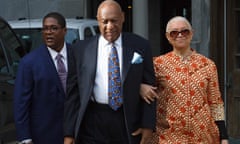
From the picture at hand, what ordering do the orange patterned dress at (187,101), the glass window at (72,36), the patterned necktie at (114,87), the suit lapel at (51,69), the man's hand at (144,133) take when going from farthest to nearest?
1. the glass window at (72,36)
2. the suit lapel at (51,69)
3. the orange patterned dress at (187,101)
4. the man's hand at (144,133)
5. the patterned necktie at (114,87)

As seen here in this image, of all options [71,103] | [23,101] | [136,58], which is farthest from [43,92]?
[136,58]

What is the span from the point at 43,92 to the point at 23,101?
0.60 feet

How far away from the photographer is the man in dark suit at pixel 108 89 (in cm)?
389

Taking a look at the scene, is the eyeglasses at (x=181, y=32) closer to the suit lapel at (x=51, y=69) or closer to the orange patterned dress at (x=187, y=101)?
the orange patterned dress at (x=187, y=101)

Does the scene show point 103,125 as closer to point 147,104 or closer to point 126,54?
point 147,104

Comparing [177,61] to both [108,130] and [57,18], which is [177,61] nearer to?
[108,130]

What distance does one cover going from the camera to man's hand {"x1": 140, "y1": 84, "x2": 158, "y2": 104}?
395 centimetres

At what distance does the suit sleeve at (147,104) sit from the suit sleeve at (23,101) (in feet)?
3.84

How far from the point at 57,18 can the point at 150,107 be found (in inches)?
53.7

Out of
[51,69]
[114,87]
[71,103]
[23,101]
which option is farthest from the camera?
[51,69]

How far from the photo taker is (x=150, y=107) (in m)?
4.00

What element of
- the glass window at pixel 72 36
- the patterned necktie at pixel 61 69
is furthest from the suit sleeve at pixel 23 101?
the glass window at pixel 72 36

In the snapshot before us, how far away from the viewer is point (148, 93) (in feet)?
13.0

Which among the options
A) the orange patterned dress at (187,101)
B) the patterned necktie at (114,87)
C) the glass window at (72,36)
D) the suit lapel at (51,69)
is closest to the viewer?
the patterned necktie at (114,87)
